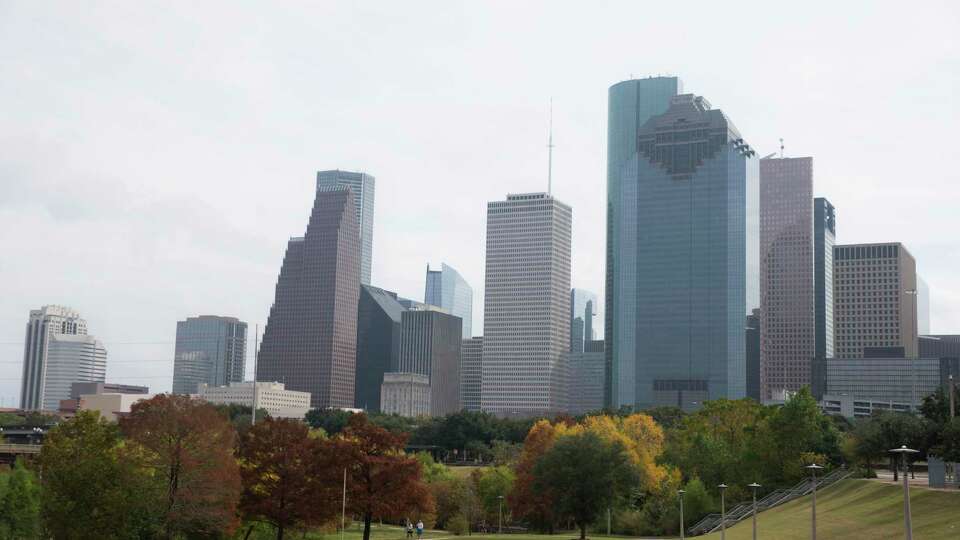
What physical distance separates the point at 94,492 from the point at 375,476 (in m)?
24.6

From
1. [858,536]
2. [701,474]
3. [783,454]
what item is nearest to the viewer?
[858,536]

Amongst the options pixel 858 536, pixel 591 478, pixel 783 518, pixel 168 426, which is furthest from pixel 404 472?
pixel 858 536

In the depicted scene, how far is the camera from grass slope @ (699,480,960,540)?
62094 mm

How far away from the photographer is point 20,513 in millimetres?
78312

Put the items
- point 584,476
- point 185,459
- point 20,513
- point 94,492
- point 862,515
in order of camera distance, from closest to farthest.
Result: point 94,492
point 862,515
point 185,459
point 20,513
point 584,476

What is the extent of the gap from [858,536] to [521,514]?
40.7m

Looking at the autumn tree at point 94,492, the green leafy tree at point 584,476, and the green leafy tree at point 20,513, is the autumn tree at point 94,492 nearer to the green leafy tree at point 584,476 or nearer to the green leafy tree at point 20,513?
the green leafy tree at point 20,513

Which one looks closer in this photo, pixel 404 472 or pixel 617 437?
pixel 404 472

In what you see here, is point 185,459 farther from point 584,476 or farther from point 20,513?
point 584,476

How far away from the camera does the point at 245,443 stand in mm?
86562

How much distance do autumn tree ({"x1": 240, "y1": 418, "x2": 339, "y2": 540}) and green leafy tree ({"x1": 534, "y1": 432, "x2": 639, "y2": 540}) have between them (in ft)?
56.1

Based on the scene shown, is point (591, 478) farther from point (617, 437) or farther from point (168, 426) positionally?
point (168, 426)

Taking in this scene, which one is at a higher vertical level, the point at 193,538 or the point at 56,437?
the point at 56,437

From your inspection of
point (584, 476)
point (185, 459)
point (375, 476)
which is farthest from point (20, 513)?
point (584, 476)
